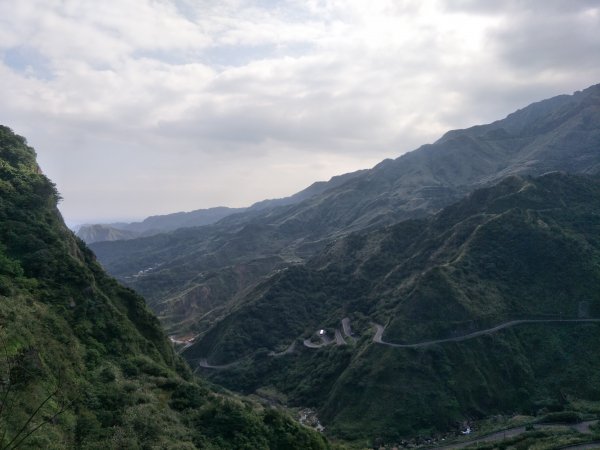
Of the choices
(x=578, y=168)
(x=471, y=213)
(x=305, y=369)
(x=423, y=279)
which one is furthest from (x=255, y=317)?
(x=578, y=168)

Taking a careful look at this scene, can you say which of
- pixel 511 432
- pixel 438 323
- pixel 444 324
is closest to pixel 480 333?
pixel 444 324

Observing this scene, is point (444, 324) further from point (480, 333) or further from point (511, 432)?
point (511, 432)

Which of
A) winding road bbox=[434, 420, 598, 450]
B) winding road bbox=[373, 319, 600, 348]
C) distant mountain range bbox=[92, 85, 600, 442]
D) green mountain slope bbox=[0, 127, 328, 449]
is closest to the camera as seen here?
green mountain slope bbox=[0, 127, 328, 449]

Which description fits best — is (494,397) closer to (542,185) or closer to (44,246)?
(44,246)

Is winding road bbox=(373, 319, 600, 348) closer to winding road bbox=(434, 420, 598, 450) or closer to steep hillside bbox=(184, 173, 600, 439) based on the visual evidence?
steep hillside bbox=(184, 173, 600, 439)

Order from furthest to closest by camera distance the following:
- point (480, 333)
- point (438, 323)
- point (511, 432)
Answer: point (438, 323)
point (480, 333)
point (511, 432)

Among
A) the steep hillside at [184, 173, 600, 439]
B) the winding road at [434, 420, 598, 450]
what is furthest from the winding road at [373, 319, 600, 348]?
the winding road at [434, 420, 598, 450]
